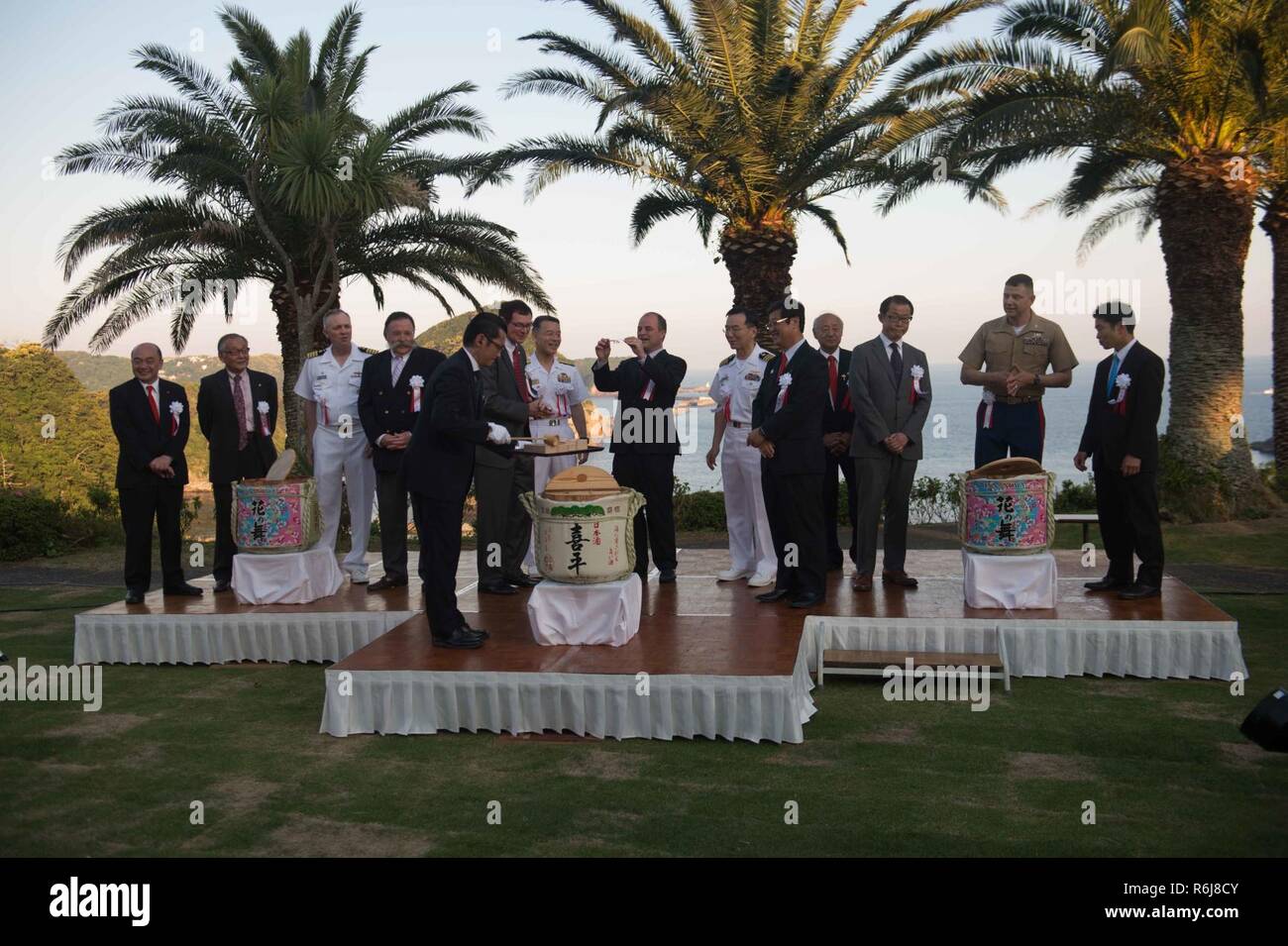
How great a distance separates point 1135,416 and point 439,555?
170 inches

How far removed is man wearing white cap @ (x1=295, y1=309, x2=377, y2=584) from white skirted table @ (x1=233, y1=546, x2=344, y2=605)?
395 millimetres

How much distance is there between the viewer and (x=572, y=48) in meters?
14.1

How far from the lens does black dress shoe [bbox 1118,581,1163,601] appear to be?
7.20 metres

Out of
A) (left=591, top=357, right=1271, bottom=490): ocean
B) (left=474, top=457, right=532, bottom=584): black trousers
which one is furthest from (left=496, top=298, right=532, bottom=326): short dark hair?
(left=591, top=357, right=1271, bottom=490): ocean

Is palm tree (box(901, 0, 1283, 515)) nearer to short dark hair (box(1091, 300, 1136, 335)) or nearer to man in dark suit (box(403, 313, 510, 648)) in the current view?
short dark hair (box(1091, 300, 1136, 335))

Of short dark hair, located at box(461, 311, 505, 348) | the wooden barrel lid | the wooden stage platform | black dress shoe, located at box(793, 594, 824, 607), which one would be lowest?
the wooden stage platform

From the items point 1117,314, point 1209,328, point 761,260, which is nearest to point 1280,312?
point 1209,328

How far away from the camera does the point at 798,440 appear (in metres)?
7.12

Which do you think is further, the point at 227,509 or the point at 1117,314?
the point at 227,509

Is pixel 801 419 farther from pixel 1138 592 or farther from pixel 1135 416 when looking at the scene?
pixel 1138 592

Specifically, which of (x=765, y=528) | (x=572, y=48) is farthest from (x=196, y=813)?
(x=572, y=48)

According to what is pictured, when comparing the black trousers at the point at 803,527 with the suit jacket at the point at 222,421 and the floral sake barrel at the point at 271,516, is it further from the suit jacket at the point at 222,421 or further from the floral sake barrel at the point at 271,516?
the suit jacket at the point at 222,421

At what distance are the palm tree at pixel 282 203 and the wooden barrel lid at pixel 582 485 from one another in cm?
827

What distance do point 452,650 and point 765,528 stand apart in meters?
2.80
